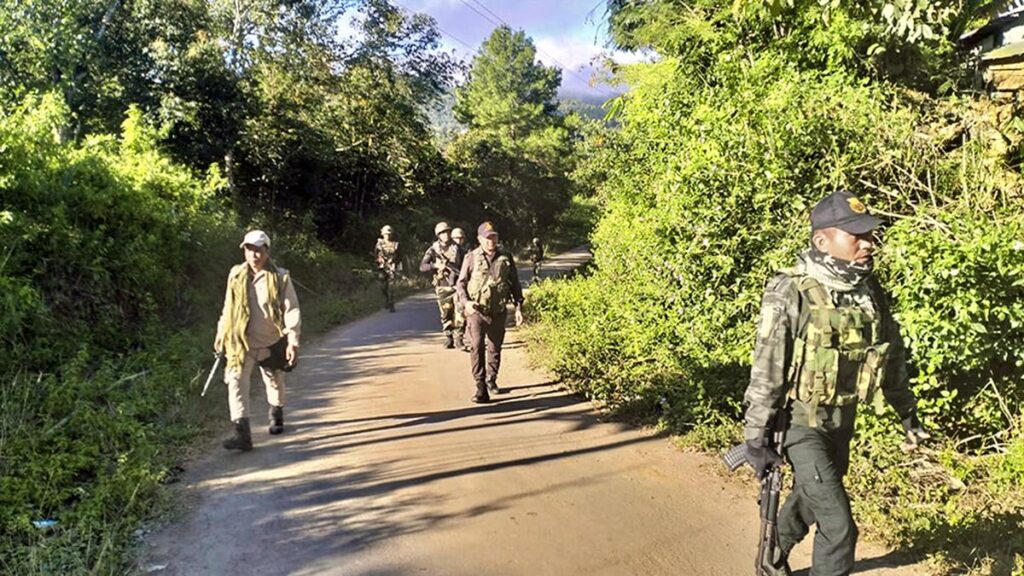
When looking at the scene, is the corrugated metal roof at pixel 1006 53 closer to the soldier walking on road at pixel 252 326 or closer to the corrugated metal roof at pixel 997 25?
the corrugated metal roof at pixel 997 25

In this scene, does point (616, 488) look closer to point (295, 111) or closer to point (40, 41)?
point (40, 41)

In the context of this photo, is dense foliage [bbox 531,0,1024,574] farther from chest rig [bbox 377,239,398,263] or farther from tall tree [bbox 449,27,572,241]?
tall tree [bbox 449,27,572,241]

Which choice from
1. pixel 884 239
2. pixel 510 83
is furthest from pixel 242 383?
pixel 510 83

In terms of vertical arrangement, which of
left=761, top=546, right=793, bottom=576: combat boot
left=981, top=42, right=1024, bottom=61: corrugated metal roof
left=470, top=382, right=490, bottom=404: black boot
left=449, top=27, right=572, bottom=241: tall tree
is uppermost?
left=449, top=27, right=572, bottom=241: tall tree

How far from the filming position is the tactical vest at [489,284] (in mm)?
6645

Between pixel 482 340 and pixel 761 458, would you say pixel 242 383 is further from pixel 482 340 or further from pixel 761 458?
pixel 761 458

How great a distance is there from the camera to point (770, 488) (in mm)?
3154

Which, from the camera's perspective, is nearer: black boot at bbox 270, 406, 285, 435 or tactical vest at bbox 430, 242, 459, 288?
black boot at bbox 270, 406, 285, 435

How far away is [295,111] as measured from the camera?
63.6 ft

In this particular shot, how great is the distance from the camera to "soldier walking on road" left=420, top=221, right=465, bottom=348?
937cm

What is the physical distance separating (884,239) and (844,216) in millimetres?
1717

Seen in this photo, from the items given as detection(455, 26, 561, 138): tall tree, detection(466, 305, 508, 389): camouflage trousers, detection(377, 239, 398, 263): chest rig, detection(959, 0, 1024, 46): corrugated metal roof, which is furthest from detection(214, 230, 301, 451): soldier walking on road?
detection(455, 26, 561, 138): tall tree

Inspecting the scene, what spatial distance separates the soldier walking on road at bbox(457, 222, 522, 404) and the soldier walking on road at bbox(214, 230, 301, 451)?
1.86m

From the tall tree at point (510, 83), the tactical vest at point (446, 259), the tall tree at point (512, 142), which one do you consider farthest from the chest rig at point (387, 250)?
the tall tree at point (510, 83)
